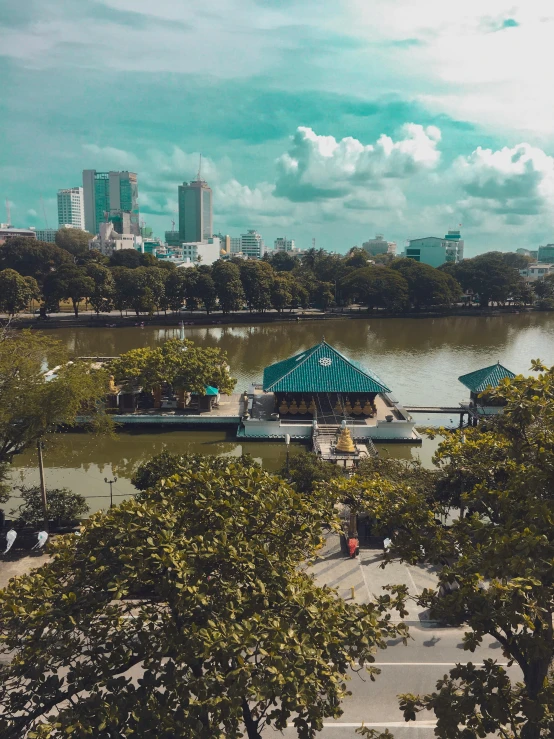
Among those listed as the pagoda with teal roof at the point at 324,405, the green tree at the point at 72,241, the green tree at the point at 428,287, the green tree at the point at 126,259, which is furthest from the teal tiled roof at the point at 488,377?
the green tree at the point at 72,241

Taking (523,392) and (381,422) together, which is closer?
(523,392)

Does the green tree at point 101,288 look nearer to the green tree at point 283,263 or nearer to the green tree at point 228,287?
the green tree at point 228,287

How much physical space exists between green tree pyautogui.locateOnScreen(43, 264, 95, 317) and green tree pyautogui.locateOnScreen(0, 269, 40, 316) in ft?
5.48

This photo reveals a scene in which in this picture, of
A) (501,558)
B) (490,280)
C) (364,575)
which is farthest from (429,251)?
(501,558)

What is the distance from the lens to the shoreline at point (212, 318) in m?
49.6

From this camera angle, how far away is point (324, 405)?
2267 cm

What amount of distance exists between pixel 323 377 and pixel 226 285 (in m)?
31.8

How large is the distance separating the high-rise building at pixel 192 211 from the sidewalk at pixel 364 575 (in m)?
188

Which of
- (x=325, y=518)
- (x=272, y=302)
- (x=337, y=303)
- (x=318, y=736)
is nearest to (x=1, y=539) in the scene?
(x=318, y=736)

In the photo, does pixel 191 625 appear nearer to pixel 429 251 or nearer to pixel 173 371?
pixel 173 371

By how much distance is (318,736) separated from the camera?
7367 millimetres

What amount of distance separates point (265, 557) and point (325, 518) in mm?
981

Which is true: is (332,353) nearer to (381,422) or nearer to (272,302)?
(381,422)

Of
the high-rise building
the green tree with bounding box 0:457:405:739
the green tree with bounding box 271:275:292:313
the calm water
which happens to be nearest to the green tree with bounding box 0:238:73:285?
the calm water
